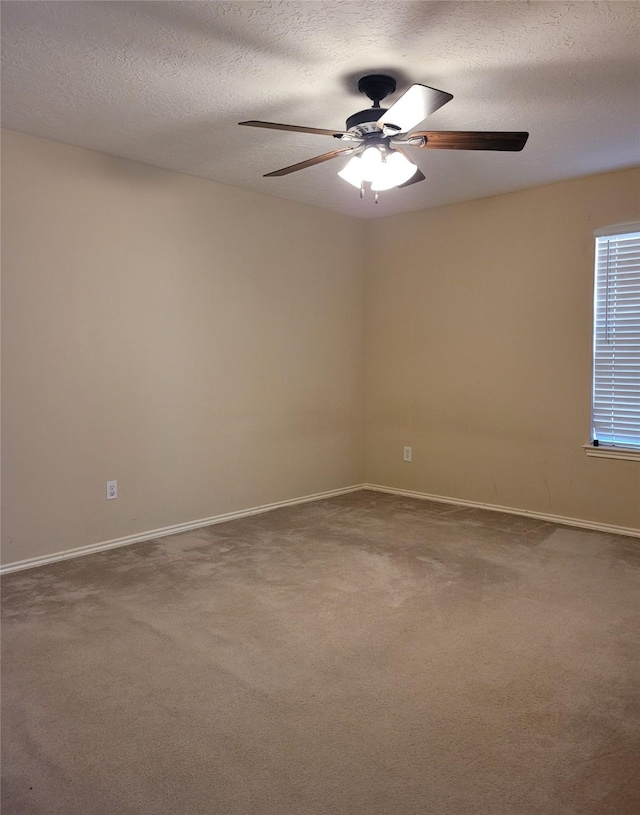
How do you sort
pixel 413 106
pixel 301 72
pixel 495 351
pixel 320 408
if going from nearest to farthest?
1. pixel 413 106
2. pixel 301 72
3. pixel 495 351
4. pixel 320 408

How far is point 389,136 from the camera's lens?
8.68 ft

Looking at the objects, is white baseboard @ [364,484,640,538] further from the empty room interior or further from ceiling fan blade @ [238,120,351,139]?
ceiling fan blade @ [238,120,351,139]

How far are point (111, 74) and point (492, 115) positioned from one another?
1.80 metres

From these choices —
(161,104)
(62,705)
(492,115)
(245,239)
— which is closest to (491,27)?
(492,115)

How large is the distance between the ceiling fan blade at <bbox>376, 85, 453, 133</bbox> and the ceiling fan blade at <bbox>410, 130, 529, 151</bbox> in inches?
4.6

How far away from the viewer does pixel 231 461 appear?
14.6 feet

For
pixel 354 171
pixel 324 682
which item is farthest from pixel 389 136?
pixel 324 682

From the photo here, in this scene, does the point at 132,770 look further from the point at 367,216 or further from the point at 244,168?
the point at 367,216

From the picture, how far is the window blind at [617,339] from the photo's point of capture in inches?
157

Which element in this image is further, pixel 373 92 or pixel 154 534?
pixel 154 534

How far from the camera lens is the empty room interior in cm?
191

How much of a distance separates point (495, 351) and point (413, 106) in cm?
259

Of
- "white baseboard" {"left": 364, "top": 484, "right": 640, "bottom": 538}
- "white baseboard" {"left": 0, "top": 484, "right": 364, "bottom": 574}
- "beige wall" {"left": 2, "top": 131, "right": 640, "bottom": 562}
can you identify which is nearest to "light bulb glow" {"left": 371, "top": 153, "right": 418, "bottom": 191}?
"beige wall" {"left": 2, "top": 131, "right": 640, "bottom": 562}

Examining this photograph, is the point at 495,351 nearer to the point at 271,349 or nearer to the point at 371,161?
the point at 271,349
